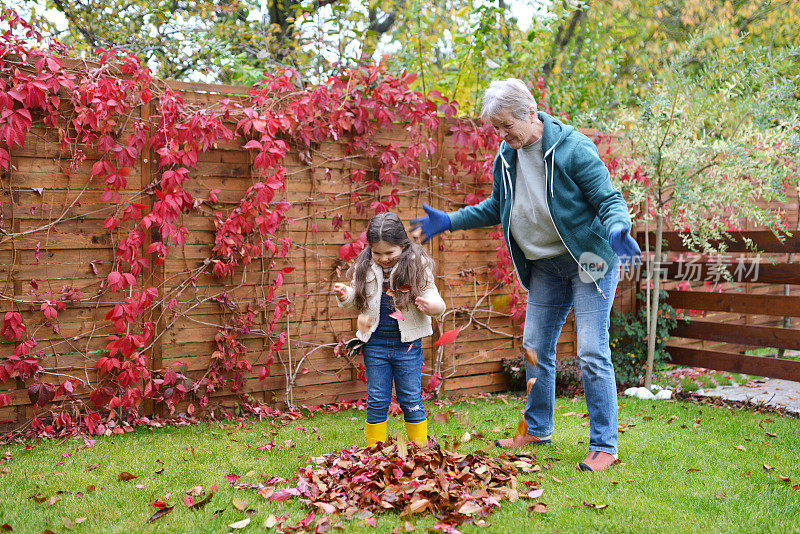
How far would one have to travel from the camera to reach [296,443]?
340cm

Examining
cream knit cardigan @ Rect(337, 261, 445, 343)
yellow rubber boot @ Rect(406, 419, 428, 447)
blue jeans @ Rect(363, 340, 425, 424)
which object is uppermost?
cream knit cardigan @ Rect(337, 261, 445, 343)

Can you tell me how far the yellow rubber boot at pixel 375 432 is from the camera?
300 cm

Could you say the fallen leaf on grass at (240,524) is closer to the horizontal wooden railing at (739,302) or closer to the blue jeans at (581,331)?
the blue jeans at (581,331)

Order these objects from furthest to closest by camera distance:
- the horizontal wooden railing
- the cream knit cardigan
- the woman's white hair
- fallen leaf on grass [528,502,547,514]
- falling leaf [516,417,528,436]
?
the horizontal wooden railing → falling leaf [516,417,528,436] → the cream knit cardigan → the woman's white hair → fallen leaf on grass [528,502,547,514]

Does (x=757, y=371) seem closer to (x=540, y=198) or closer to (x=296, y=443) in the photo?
(x=540, y=198)

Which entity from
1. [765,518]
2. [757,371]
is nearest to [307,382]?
[765,518]

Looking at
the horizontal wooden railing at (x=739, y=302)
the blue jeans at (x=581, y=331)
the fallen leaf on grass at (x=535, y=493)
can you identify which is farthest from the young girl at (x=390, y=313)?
the horizontal wooden railing at (x=739, y=302)

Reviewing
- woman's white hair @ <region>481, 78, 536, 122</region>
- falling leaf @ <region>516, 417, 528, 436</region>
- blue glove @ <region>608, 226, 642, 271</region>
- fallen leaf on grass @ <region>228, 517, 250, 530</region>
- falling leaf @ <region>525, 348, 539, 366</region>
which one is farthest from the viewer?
falling leaf @ <region>516, 417, 528, 436</region>

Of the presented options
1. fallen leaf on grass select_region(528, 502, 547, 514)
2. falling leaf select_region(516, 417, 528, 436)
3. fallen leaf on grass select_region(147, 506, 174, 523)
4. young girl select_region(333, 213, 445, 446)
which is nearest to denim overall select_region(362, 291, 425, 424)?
young girl select_region(333, 213, 445, 446)

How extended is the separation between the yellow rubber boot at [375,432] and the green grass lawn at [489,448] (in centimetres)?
36

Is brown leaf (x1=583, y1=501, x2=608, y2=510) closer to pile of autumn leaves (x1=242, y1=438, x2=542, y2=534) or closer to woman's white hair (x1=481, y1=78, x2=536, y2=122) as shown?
pile of autumn leaves (x1=242, y1=438, x2=542, y2=534)

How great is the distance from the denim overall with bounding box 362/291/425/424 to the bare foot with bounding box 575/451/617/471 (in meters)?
0.78

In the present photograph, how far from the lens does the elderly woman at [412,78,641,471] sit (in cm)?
280

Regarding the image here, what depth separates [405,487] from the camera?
2.40 meters
